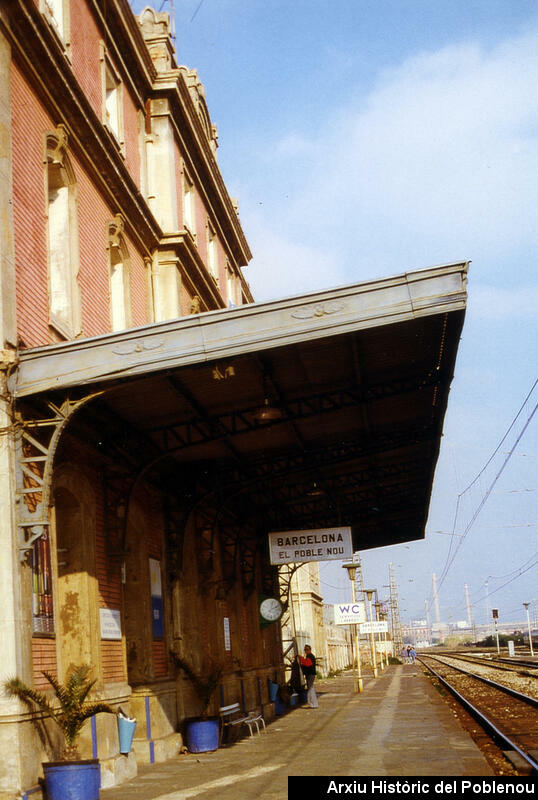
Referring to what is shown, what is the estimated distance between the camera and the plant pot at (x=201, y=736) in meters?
16.9

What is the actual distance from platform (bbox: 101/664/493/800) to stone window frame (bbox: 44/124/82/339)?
6.01 meters

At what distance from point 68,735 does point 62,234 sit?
7092 millimetres

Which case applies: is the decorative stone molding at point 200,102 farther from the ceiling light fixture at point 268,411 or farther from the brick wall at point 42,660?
the brick wall at point 42,660

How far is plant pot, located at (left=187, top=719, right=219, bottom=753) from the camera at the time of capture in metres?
16.9

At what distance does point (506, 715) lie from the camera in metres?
21.8

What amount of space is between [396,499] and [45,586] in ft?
65.9

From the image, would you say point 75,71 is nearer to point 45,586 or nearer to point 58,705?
point 45,586

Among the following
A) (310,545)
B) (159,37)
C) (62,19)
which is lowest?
(310,545)

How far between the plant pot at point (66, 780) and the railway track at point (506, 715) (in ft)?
16.5

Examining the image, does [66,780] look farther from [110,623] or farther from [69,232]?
[69,232]

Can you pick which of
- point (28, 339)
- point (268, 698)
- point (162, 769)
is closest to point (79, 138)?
point (28, 339)

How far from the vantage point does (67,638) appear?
1385 centimetres

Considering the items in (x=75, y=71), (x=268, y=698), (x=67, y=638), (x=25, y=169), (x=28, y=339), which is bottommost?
(x=268, y=698)

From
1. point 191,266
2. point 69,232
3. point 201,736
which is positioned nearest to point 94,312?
point 69,232
